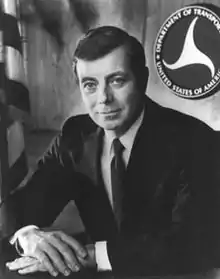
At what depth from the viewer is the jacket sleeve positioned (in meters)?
0.93

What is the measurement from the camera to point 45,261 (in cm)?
93

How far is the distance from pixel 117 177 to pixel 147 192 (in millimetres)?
78

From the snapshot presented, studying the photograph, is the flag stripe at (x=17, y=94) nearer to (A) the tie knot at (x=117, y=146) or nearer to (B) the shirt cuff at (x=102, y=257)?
(A) the tie knot at (x=117, y=146)

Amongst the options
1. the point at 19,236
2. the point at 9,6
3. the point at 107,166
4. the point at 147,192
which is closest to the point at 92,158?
the point at 107,166

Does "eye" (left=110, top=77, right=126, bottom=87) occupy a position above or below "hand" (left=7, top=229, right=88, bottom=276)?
above

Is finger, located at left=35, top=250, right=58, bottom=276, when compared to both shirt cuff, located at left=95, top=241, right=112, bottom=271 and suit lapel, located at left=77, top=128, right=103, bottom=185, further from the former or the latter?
suit lapel, located at left=77, top=128, right=103, bottom=185

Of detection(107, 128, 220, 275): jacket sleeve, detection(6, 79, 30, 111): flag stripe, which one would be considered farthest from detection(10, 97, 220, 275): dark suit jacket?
detection(6, 79, 30, 111): flag stripe

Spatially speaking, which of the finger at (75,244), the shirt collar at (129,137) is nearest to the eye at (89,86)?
the shirt collar at (129,137)

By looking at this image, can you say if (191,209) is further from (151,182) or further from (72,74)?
(72,74)

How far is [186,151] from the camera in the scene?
0.93 m

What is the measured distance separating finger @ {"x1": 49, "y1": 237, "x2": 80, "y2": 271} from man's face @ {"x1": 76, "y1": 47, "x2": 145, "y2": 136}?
0.29 m

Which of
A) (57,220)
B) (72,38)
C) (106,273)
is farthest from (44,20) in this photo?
(106,273)

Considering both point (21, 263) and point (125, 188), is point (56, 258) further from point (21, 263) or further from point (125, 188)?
point (125, 188)

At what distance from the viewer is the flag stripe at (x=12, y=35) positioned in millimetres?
910
